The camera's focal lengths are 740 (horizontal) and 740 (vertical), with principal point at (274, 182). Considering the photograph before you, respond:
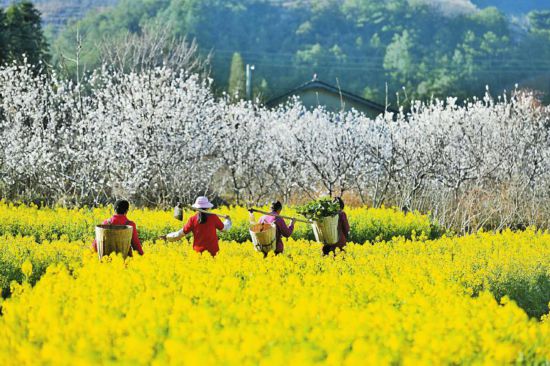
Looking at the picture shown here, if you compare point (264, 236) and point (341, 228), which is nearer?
point (264, 236)

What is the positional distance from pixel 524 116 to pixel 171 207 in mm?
10174

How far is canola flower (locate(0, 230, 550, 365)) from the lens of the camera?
425 centimetres

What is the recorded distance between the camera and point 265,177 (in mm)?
22625

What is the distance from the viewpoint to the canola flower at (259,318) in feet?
14.0

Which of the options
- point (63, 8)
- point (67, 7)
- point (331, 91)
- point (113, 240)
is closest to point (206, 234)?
point (113, 240)

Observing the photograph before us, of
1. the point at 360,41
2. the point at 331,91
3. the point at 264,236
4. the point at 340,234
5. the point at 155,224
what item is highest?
the point at 264,236

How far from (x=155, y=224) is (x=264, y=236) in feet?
16.2

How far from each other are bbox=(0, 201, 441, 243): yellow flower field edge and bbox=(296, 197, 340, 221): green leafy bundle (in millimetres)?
3628

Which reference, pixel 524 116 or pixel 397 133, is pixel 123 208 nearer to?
pixel 397 133

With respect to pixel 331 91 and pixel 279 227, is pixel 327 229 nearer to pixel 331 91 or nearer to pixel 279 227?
pixel 279 227

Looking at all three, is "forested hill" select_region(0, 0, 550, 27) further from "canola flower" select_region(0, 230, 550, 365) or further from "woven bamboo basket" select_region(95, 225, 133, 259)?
"canola flower" select_region(0, 230, 550, 365)

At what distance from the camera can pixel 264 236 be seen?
31.8 feet

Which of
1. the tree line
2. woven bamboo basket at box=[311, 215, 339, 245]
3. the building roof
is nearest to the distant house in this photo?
the building roof

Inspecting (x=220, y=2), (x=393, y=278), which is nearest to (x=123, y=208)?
(x=393, y=278)
